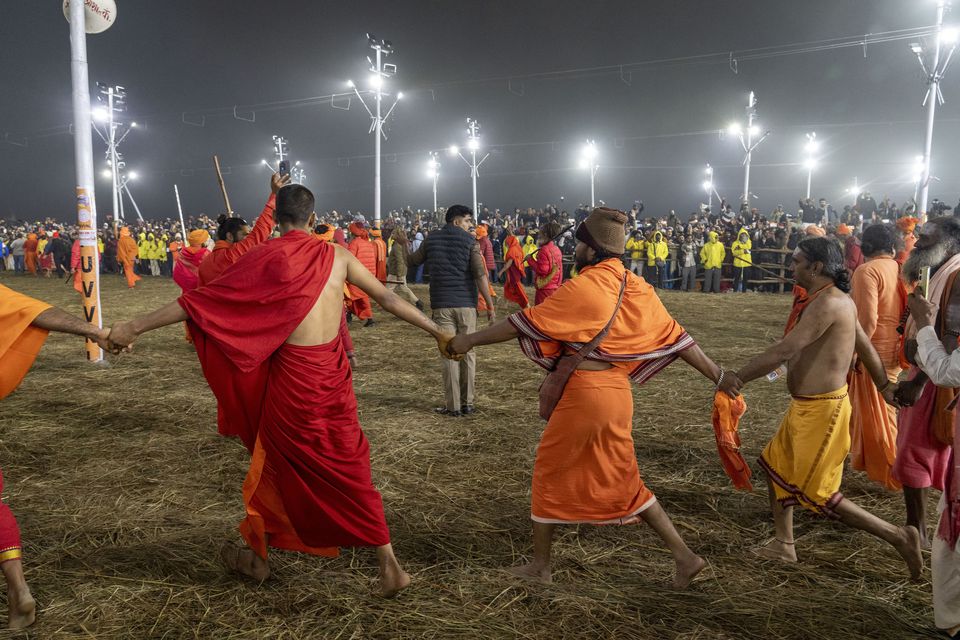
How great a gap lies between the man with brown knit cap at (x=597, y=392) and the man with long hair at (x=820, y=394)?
2.07ft

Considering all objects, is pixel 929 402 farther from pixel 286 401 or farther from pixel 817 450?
pixel 286 401

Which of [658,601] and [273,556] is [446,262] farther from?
[658,601]

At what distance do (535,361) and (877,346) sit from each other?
3085 mm

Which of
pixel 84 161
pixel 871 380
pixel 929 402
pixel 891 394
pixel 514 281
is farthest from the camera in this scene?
pixel 514 281

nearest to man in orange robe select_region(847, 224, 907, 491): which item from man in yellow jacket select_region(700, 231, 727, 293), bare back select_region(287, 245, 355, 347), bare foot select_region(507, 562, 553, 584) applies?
bare foot select_region(507, 562, 553, 584)

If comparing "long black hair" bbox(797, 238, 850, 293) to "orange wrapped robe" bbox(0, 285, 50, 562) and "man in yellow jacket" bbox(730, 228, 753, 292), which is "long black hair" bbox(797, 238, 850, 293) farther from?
"man in yellow jacket" bbox(730, 228, 753, 292)

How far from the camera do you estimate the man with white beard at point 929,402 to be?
3.38m

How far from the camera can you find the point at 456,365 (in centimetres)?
639

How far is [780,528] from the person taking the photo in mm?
3527

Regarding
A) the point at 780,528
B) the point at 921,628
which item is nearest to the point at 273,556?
the point at 780,528

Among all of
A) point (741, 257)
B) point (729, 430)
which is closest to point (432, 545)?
point (729, 430)

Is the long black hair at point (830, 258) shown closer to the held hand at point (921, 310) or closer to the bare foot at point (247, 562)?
the held hand at point (921, 310)

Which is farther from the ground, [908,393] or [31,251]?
[31,251]

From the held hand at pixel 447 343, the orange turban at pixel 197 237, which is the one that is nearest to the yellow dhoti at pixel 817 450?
the held hand at pixel 447 343
